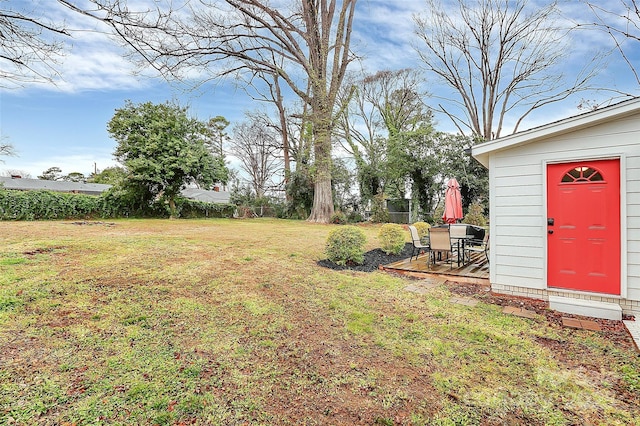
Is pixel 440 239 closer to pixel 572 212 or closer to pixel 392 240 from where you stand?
pixel 392 240

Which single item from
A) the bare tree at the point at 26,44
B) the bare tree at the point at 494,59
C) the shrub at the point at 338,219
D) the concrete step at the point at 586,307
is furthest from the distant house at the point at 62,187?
the concrete step at the point at 586,307

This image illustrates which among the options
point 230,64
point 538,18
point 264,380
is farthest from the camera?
point 230,64

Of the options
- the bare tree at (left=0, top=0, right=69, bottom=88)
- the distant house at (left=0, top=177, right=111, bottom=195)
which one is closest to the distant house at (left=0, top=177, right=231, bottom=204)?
the distant house at (left=0, top=177, right=111, bottom=195)

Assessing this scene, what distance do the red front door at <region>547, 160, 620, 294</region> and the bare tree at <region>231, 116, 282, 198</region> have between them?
25197 millimetres

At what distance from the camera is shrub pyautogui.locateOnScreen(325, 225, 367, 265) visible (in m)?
6.61

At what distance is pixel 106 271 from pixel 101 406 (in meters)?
3.71

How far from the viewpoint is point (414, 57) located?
64.3ft

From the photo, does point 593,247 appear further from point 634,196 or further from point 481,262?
point 481,262

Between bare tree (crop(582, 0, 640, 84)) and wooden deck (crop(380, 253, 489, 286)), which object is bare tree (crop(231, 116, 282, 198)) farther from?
bare tree (crop(582, 0, 640, 84))

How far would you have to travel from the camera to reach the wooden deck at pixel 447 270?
18.2ft

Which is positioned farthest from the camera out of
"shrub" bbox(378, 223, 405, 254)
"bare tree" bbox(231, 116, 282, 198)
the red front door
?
"bare tree" bbox(231, 116, 282, 198)

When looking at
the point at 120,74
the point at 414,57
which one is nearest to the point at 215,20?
the point at 120,74

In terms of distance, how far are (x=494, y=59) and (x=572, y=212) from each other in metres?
17.5

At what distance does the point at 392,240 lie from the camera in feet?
26.2
